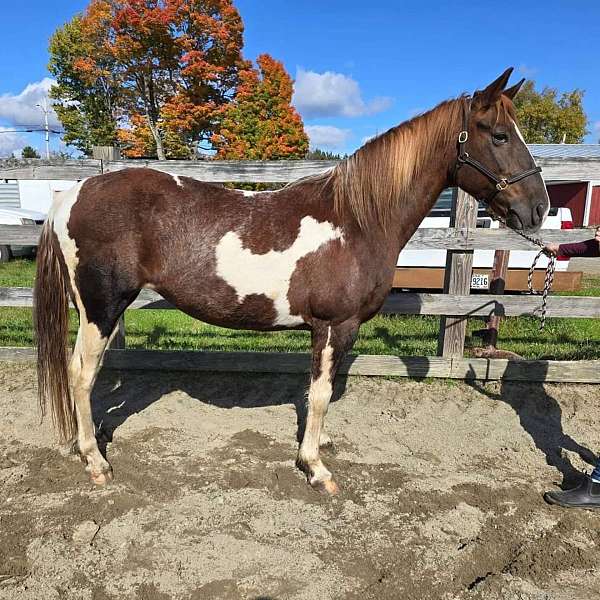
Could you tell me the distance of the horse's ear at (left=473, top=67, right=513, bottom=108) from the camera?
2361mm

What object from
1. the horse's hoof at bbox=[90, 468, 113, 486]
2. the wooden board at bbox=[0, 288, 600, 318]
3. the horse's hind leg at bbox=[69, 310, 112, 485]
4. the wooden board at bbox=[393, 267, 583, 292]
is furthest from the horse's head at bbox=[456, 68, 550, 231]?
the wooden board at bbox=[393, 267, 583, 292]

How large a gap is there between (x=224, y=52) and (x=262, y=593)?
87.4 feet

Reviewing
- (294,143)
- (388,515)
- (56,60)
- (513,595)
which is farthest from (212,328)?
(56,60)

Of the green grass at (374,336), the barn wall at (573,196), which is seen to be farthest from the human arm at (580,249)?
the barn wall at (573,196)

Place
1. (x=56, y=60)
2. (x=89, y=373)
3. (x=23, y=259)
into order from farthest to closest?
1. (x=56, y=60)
2. (x=23, y=259)
3. (x=89, y=373)

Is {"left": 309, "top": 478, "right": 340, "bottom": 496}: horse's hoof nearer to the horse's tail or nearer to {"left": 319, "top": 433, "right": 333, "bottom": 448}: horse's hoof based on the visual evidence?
{"left": 319, "top": 433, "right": 333, "bottom": 448}: horse's hoof

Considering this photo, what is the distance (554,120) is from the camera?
3092 cm

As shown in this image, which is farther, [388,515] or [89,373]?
[89,373]

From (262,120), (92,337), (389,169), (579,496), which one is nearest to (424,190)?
(389,169)

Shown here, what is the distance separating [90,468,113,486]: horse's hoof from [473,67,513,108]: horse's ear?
3.17 meters

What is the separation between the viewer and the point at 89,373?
9.18 feet

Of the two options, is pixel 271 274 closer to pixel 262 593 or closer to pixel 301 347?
pixel 262 593

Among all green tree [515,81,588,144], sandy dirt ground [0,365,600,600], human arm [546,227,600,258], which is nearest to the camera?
sandy dirt ground [0,365,600,600]

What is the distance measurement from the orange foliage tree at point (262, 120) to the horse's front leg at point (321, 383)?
21.3m
